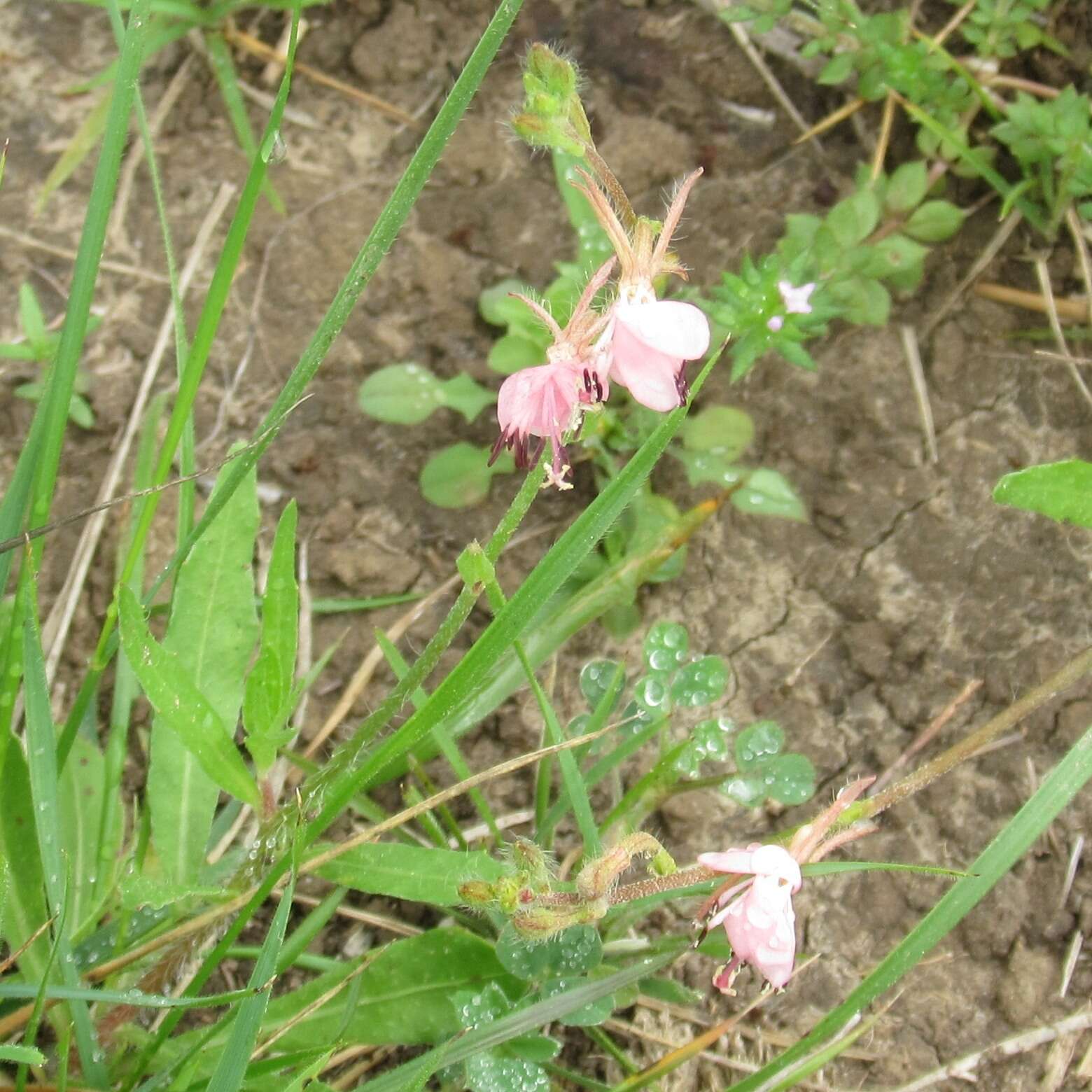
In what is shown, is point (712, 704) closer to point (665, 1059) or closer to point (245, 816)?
point (665, 1059)

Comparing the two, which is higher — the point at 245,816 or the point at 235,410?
the point at 235,410

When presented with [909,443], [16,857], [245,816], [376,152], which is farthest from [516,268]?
[16,857]

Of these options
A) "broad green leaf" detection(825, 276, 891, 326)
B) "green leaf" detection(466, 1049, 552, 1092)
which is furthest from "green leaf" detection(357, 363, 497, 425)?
"green leaf" detection(466, 1049, 552, 1092)

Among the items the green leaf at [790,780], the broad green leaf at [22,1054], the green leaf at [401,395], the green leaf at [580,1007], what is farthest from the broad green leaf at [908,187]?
the broad green leaf at [22,1054]

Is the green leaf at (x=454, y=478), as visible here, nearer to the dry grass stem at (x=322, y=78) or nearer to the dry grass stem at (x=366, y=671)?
the dry grass stem at (x=366, y=671)

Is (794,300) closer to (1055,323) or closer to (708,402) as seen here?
(708,402)

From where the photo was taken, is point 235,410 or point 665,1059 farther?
point 235,410
